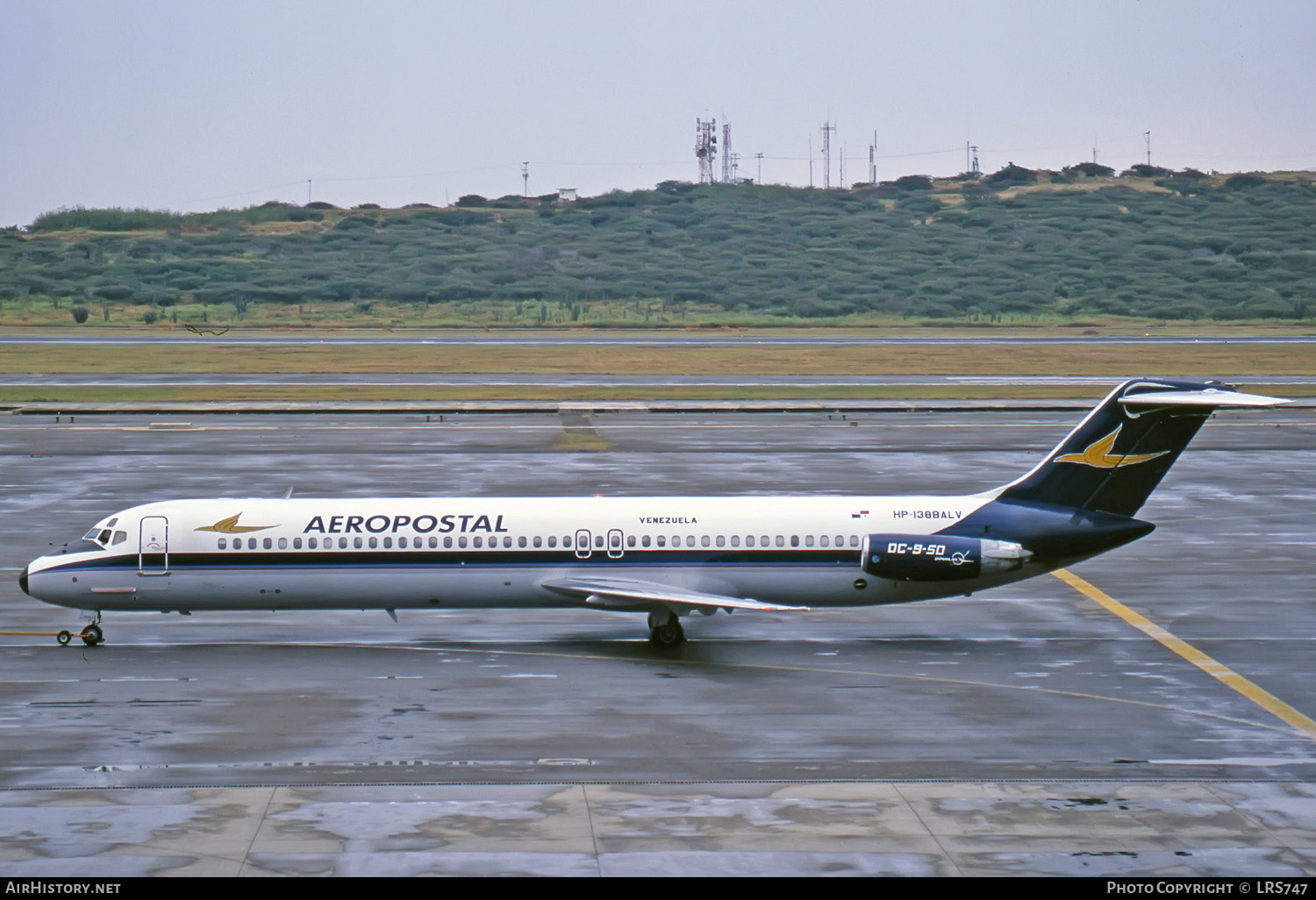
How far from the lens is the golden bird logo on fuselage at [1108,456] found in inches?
1163

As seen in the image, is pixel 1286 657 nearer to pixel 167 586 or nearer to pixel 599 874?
pixel 599 874

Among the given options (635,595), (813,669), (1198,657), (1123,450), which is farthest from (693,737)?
(1123,450)

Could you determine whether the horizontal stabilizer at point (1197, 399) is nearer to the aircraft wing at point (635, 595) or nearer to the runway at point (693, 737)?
the runway at point (693, 737)

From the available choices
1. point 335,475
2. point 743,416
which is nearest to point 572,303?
point 743,416

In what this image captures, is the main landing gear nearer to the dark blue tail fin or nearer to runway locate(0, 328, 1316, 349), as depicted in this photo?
the dark blue tail fin

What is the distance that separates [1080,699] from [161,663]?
688 inches

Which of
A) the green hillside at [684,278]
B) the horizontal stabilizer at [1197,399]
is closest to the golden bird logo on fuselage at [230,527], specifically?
the horizontal stabilizer at [1197,399]

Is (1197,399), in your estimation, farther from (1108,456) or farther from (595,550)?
(595,550)

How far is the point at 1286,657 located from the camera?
2894cm

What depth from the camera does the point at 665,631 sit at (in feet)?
96.2

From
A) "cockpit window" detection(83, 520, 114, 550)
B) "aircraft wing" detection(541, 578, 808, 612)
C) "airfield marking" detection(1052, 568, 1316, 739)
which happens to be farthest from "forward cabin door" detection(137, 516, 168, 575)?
"airfield marking" detection(1052, 568, 1316, 739)

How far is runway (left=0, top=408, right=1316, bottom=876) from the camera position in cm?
1853

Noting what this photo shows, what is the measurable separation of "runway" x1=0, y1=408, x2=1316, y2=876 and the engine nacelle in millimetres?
1712

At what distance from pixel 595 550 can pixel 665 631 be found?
2.17 m
